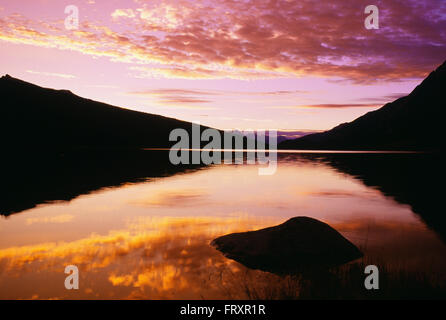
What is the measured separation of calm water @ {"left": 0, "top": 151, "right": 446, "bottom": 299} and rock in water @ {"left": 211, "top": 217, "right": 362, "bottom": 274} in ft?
2.07

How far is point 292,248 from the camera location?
11930 millimetres

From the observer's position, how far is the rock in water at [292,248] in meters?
11.5

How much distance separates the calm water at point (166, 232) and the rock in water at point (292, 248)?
2.07 ft

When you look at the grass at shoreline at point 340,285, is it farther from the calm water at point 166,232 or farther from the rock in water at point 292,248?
the rock in water at point 292,248

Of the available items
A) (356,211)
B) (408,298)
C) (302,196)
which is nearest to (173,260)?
(408,298)

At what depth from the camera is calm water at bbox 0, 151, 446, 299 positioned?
10.4 m

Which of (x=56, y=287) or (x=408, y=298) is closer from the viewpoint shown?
(x=408, y=298)

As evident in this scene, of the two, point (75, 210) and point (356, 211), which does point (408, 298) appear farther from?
point (75, 210)

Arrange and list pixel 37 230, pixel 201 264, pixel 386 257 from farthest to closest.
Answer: pixel 37 230, pixel 386 257, pixel 201 264

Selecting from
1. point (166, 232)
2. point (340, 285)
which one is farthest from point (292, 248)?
point (166, 232)

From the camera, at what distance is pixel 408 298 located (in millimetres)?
8484

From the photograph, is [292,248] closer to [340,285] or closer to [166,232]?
[340,285]
